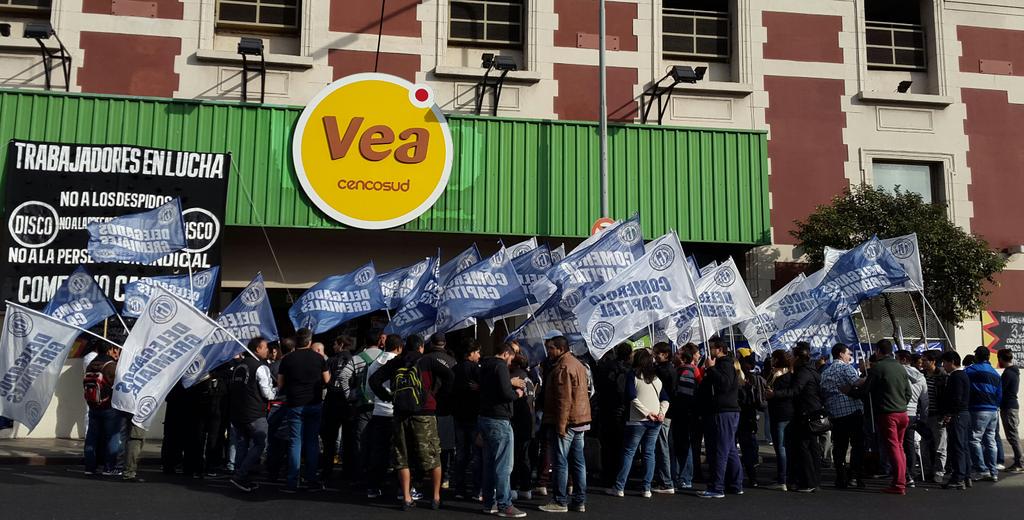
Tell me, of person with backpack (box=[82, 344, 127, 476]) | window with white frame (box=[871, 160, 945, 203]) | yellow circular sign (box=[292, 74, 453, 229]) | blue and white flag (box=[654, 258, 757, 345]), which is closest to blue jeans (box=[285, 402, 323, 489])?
person with backpack (box=[82, 344, 127, 476])

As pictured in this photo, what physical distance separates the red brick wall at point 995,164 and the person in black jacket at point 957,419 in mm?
8148


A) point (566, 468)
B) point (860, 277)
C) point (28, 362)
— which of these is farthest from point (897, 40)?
point (28, 362)

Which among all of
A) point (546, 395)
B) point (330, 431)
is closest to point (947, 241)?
point (546, 395)

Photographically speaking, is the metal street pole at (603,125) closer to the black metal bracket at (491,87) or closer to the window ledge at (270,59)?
the black metal bracket at (491,87)

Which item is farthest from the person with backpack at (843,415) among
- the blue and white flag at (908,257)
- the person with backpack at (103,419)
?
the person with backpack at (103,419)

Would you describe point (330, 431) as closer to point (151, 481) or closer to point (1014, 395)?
point (151, 481)

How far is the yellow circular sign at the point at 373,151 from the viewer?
16.3 metres

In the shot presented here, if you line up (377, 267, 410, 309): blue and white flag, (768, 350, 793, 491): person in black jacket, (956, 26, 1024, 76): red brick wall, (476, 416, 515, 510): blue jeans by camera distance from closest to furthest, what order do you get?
(476, 416, 515, 510): blue jeans
(768, 350, 793, 491): person in black jacket
(377, 267, 410, 309): blue and white flag
(956, 26, 1024, 76): red brick wall

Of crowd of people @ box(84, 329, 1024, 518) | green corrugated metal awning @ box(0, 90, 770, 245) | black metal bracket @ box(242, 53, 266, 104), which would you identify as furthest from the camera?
black metal bracket @ box(242, 53, 266, 104)

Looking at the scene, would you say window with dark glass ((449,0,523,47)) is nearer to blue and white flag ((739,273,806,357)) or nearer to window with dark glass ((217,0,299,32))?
window with dark glass ((217,0,299,32))

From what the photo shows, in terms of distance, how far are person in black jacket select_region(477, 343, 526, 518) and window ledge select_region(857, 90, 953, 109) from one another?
1263cm

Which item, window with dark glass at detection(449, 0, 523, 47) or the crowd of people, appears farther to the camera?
window with dark glass at detection(449, 0, 523, 47)

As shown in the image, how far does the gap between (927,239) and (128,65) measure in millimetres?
14899

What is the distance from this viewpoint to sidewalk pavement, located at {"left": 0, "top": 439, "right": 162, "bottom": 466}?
12.5 meters
